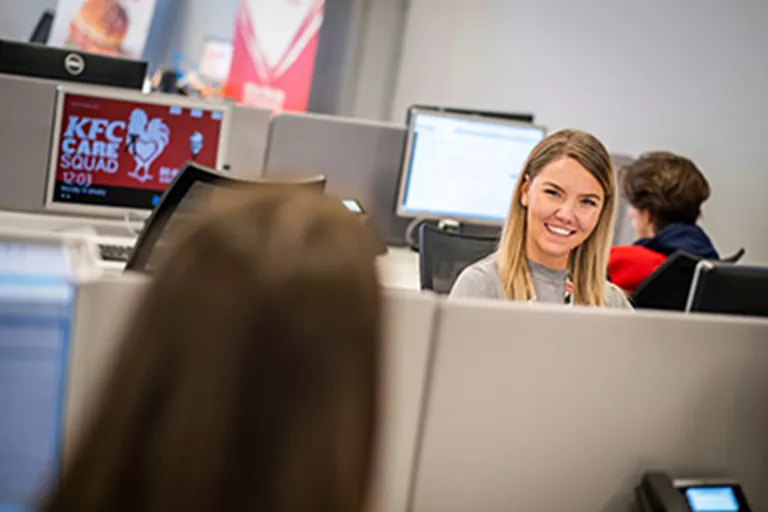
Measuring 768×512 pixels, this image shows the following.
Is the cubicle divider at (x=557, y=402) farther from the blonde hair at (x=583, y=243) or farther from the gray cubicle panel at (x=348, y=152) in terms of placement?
the gray cubicle panel at (x=348, y=152)

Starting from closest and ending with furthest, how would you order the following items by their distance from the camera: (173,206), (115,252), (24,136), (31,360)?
(31,360) → (173,206) → (115,252) → (24,136)

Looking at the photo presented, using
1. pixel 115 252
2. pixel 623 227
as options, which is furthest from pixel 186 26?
pixel 115 252

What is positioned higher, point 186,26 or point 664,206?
point 186,26

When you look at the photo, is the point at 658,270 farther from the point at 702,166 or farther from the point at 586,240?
the point at 702,166

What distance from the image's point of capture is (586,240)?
6.33 ft

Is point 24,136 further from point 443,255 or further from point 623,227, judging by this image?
point 623,227

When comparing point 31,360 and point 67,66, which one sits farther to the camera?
point 67,66

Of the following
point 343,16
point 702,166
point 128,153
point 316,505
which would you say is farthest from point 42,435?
point 343,16

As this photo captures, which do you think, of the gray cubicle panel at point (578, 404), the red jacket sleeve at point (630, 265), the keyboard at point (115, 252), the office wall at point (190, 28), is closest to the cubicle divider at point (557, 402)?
the gray cubicle panel at point (578, 404)

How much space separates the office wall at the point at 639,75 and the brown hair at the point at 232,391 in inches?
134

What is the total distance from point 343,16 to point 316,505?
641cm

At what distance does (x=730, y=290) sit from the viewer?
1.54 meters

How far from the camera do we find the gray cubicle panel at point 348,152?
135 inches

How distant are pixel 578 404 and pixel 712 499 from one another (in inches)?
8.3
